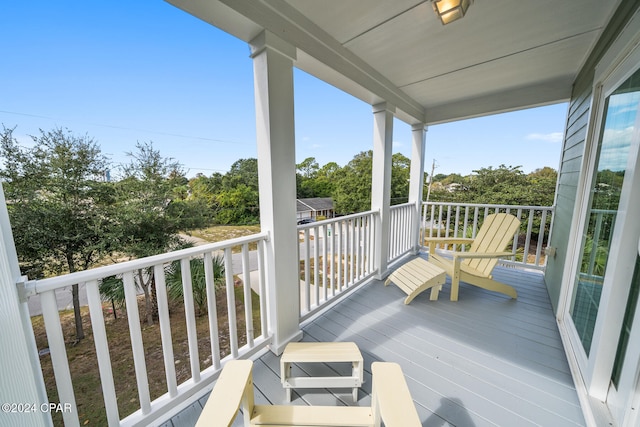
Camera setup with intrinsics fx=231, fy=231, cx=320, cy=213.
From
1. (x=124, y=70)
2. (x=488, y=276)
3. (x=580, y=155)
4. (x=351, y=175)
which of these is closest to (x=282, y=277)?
(x=488, y=276)

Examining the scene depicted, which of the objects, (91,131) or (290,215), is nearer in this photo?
(290,215)

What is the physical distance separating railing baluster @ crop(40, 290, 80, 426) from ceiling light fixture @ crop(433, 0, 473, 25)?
2.53 m

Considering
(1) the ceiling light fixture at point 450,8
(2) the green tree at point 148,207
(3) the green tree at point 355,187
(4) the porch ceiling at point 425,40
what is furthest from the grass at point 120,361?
(3) the green tree at point 355,187

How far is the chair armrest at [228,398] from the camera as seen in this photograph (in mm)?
788

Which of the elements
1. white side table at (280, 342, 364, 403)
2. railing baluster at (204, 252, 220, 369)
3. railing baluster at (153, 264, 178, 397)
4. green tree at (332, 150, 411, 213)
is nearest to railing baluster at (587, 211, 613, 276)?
white side table at (280, 342, 364, 403)

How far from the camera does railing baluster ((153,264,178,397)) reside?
1237mm

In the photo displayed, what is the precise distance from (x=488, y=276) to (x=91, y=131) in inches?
246

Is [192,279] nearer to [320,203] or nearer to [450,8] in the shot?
[450,8]

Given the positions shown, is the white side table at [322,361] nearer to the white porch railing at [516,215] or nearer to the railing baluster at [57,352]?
the railing baluster at [57,352]

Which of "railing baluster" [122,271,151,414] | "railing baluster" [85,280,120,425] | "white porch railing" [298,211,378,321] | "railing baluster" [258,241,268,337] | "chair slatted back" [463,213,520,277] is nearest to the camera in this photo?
"railing baluster" [85,280,120,425]

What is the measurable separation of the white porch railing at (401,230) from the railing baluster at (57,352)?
318 centimetres

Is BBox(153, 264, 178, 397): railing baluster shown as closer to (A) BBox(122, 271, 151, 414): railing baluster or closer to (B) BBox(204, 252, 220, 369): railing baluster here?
(A) BBox(122, 271, 151, 414): railing baluster

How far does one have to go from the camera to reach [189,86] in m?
6.24

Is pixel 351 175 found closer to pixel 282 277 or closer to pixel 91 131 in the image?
pixel 91 131
